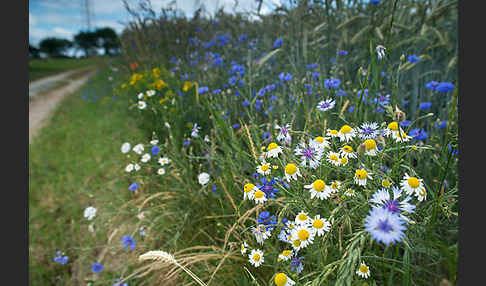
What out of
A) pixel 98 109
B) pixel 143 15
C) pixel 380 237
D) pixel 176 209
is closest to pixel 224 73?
pixel 143 15

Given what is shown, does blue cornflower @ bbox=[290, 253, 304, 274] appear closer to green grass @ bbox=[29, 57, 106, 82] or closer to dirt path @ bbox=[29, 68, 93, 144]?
dirt path @ bbox=[29, 68, 93, 144]

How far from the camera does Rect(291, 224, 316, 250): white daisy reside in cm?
73

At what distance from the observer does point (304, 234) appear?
73 centimetres

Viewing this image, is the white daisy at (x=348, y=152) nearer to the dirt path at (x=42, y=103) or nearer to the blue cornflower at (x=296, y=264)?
the blue cornflower at (x=296, y=264)

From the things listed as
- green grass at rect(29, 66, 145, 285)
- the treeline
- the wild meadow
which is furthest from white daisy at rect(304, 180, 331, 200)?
the treeline

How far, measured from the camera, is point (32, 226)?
2.02 metres

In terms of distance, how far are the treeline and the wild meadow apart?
11.4 m

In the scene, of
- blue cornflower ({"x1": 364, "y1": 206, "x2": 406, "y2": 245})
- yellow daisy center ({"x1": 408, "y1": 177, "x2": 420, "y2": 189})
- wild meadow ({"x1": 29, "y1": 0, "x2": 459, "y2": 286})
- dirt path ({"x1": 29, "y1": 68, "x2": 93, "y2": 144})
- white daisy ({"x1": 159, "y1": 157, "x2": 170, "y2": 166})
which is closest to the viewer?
blue cornflower ({"x1": 364, "y1": 206, "x2": 406, "y2": 245})

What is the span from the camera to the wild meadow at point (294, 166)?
79cm

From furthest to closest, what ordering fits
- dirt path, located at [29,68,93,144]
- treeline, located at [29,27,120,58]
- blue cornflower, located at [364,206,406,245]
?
1. treeline, located at [29,27,120,58]
2. dirt path, located at [29,68,93,144]
3. blue cornflower, located at [364,206,406,245]

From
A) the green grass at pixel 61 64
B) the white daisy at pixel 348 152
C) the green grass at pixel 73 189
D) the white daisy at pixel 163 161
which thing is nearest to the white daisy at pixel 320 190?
the white daisy at pixel 348 152

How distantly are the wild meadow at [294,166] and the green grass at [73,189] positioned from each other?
38 mm

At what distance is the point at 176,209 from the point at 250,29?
240 centimetres

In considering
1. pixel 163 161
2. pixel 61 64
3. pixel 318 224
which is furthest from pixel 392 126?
pixel 61 64
